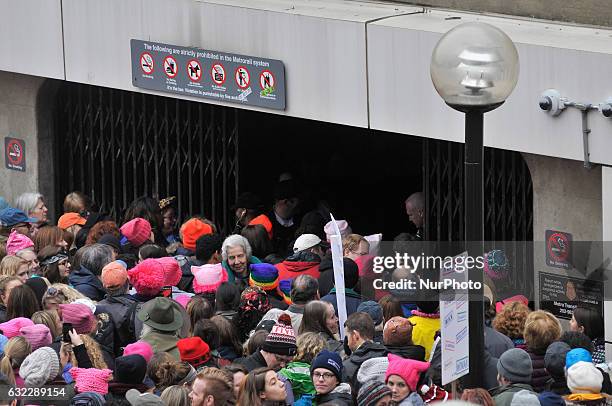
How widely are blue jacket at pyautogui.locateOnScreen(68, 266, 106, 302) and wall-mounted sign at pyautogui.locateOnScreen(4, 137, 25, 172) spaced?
4592 mm

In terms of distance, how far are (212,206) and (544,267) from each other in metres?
4.10

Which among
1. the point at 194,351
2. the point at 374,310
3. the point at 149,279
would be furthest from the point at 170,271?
the point at 194,351

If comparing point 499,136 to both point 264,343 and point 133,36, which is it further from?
point 133,36

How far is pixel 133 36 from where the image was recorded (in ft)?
43.9

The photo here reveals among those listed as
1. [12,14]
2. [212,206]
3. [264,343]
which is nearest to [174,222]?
[212,206]

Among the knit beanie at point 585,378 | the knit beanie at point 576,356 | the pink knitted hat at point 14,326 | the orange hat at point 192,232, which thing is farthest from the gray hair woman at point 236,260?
the knit beanie at point 585,378

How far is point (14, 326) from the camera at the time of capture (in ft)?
29.7

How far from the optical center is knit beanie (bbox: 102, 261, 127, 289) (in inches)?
390

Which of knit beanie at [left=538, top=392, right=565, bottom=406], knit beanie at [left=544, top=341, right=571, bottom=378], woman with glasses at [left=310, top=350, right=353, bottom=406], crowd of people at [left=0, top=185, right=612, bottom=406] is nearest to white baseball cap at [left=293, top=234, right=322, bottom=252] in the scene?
crowd of people at [left=0, top=185, right=612, bottom=406]

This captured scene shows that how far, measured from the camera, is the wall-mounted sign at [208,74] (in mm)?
12422

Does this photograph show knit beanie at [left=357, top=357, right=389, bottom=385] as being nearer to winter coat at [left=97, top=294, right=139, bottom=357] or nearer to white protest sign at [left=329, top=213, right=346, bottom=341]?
white protest sign at [left=329, top=213, right=346, bottom=341]

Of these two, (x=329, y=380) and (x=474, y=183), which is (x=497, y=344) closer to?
(x=329, y=380)

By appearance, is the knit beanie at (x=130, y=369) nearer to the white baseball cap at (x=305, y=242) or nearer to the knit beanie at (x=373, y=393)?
the knit beanie at (x=373, y=393)

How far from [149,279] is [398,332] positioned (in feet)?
6.75
